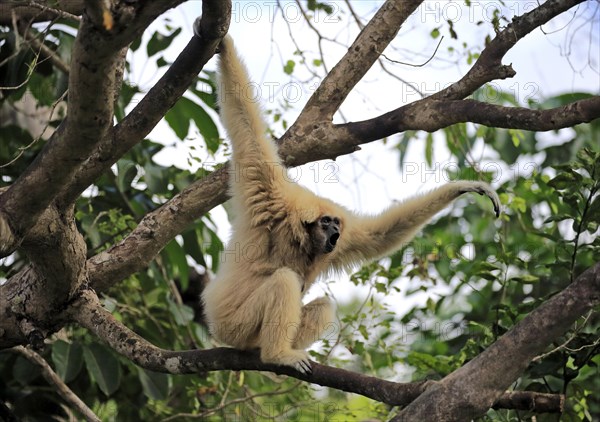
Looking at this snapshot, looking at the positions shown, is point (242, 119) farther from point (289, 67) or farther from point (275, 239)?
point (289, 67)

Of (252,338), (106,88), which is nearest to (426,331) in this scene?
(252,338)

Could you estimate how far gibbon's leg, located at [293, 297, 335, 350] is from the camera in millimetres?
5219

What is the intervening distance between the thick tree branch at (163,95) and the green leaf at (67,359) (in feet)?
7.07

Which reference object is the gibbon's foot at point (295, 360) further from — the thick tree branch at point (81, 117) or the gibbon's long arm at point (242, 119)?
the thick tree branch at point (81, 117)

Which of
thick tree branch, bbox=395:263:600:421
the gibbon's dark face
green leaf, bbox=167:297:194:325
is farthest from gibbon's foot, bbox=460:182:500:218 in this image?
green leaf, bbox=167:297:194:325

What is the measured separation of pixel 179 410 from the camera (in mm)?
7617

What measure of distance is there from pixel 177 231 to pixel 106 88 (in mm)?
1872

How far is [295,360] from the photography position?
4516mm

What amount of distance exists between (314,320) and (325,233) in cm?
63

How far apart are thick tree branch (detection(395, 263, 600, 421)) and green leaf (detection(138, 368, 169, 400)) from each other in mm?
3186

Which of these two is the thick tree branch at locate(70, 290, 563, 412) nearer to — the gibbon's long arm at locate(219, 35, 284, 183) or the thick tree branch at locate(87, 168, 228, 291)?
the thick tree branch at locate(87, 168, 228, 291)

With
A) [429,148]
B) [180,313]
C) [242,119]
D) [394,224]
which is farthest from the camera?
[429,148]

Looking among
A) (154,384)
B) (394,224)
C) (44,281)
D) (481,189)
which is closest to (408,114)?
(481,189)

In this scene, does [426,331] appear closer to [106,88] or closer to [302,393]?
[302,393]
